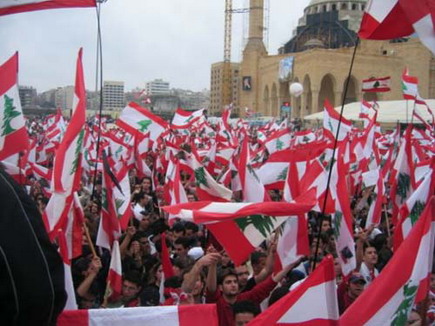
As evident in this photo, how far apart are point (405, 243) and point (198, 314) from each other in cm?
136

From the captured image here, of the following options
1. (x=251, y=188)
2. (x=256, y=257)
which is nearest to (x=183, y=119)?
(x=251, y=188)

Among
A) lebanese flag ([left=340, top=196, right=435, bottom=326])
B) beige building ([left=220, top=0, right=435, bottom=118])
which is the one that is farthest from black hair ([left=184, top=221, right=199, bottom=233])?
beige building ([left=220, top=0, right=435, bottom=118])

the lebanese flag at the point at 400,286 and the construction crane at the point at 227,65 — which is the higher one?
the construction crane at the point at 227,65

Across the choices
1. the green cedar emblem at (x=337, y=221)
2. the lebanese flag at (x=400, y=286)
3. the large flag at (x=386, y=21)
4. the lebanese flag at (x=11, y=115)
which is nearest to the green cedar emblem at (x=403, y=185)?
the green cedar emblem at (x=337, y=221)

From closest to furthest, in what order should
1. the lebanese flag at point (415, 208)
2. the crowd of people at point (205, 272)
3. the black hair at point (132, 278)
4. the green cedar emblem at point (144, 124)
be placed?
the crowd of people at point (205, 272)
the black hair at point (132, 278)
the lebanese flag at point (415, 208)
the green cedar emblem at point (144, 124)

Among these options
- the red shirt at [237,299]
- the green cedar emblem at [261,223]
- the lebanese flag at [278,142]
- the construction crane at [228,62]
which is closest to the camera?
the green cedar emblem at [261,223]

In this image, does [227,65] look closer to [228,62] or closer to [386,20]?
[228,62]

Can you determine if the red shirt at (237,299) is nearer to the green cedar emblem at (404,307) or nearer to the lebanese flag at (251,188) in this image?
the green cedar emblem at (404,307)

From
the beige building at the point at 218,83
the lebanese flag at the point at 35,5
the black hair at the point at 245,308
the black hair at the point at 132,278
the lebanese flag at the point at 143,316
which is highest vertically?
the beige building at the point at 218,83

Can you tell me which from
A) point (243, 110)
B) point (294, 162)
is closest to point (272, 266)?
point (294, 162)

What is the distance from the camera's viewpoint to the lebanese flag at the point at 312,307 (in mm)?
2898

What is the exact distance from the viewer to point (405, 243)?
10.5 ft

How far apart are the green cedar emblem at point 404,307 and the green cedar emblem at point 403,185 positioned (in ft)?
13.8

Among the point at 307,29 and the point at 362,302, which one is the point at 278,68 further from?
the point at 362,302
